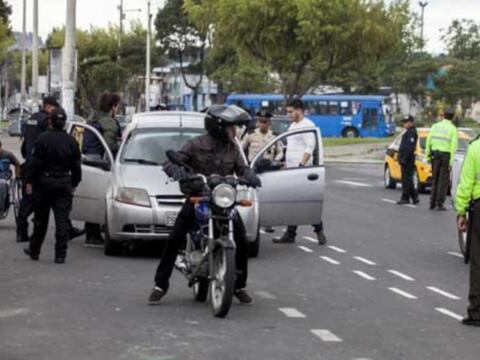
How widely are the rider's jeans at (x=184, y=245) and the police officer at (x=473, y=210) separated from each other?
1835 millimetres

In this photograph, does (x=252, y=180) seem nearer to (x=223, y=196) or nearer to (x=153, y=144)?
(x=223, y=196)

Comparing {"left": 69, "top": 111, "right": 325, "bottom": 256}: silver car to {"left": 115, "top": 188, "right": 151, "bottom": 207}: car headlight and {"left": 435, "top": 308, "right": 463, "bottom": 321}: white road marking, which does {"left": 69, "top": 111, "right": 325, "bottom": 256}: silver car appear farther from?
{"left": 435, "top": 308, "right": 463, "bottom": 321}: white road marking

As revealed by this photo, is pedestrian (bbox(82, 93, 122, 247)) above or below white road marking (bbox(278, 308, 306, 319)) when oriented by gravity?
above

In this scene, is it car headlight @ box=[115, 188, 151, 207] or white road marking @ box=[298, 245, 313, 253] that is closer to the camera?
car headlight @ box=[115, 188, 151, 207]

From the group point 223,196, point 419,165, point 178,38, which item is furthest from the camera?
point 178,38

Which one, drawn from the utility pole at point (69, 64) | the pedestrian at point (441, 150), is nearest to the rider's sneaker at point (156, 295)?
the pedestrian at point (441, 150)

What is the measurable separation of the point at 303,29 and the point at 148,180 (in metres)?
37.2

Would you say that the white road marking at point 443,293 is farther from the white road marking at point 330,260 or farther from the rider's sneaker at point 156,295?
the rider's sneaker at point 156,295

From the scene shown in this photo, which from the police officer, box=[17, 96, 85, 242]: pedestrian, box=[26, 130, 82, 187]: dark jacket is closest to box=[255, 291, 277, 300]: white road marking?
the police officer

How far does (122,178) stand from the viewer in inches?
576

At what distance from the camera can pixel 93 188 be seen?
15.3 m

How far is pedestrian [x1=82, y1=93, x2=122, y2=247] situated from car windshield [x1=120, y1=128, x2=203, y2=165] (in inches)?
23.2

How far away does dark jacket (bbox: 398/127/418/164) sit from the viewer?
24672mm

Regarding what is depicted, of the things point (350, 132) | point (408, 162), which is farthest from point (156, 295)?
point (350, 132)
